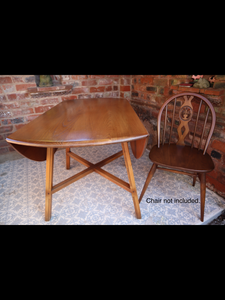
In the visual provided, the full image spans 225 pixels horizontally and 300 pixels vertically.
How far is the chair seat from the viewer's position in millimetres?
1164

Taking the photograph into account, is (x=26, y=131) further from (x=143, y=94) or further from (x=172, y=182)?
(x=143, y=94)

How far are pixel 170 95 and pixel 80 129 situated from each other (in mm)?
1239

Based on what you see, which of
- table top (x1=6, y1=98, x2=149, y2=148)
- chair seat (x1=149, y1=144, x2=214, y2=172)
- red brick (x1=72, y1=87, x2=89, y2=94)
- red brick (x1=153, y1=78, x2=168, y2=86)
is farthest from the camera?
red brick (x1=72, y1=87, x2=89, y2=94)

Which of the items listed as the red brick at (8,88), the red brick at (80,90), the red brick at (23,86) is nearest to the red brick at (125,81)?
the red brick at (80,90)

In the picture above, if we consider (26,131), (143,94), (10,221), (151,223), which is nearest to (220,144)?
(151,223)

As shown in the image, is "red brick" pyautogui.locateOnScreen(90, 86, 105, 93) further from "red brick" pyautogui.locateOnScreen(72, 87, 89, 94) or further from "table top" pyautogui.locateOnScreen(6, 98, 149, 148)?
"table top" pyautogui.locateOnScreen(6, 98, 149, 148)

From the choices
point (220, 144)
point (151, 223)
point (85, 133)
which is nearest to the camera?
point (85, 133)

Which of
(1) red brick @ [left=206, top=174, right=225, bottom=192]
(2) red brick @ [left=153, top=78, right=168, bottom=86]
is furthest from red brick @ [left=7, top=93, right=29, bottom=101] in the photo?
(1) red brick @ [left=206, top=174, right=225, bottom=192]

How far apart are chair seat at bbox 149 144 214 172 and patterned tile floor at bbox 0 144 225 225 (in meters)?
0.43

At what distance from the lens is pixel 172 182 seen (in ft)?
5.57

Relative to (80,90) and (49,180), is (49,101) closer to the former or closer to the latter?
(80,90)

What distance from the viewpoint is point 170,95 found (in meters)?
1.82

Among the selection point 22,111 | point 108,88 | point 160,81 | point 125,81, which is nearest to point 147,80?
point 160,81

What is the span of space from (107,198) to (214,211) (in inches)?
36.1
